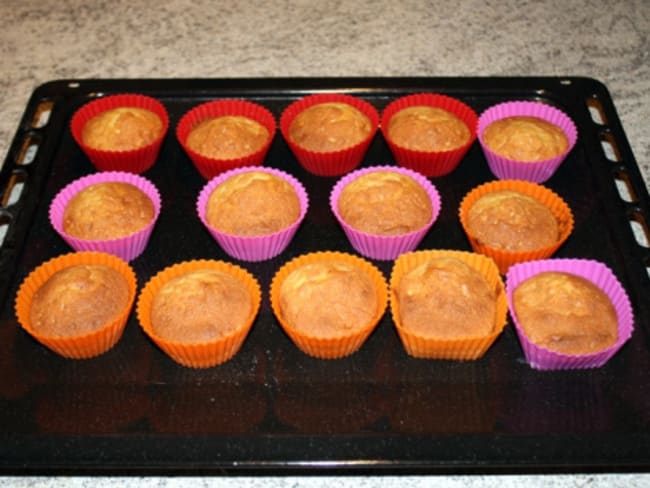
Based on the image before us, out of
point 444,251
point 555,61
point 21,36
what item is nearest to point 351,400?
point 444,251

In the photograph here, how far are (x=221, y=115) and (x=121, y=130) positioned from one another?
415 mm

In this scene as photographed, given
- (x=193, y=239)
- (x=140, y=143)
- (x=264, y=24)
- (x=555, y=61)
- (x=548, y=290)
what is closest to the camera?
(x=548, y=290)

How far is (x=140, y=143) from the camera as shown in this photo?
289 cm

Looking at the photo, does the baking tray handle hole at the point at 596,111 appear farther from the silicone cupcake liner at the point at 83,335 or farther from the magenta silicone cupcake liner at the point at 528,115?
the silicone cupcake liner at the point at 83,335

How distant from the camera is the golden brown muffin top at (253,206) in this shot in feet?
8.52

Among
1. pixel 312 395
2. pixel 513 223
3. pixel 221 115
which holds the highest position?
pixel 221 115

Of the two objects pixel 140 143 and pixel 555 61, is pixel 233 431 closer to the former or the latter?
pixel 140 143

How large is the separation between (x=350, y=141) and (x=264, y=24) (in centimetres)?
138

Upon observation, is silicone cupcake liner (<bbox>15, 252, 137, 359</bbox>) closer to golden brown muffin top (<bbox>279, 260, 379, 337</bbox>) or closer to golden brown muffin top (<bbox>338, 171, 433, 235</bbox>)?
golden brown muffin top (<bbox>279, 260, 379, 337</bbox>)

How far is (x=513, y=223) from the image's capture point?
8.43ft

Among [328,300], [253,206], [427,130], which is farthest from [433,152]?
[328,300]

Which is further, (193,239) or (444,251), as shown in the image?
(193,239)

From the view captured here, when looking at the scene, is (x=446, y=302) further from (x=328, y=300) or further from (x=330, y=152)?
(x=330, y=152)

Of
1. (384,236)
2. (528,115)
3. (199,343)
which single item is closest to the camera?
(199,343)
